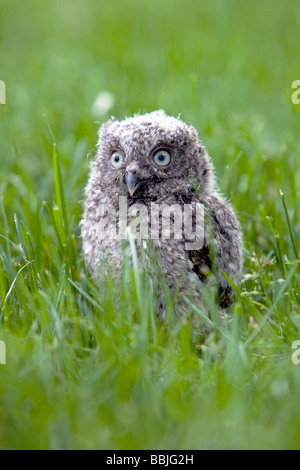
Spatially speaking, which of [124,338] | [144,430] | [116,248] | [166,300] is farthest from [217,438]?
[116,248]

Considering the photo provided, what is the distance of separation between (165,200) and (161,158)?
0.24 metres

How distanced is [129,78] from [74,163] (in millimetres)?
2313

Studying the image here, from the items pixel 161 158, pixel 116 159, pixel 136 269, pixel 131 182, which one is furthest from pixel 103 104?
pixel 136 269

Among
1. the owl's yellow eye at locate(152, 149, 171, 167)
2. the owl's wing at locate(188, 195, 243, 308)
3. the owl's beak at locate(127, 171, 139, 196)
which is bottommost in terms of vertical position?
the owl's wing at locate(188, 195, 243, 308)

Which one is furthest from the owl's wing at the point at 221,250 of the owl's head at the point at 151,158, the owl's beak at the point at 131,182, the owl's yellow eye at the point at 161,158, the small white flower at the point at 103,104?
the small white flower at the point at 103,104

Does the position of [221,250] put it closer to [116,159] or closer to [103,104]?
[116,159]

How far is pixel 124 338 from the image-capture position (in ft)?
9.04

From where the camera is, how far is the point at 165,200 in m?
3.33

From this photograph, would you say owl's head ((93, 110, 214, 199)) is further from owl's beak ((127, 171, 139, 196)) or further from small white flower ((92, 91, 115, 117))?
small white flower ((92, 91, 115, 117))

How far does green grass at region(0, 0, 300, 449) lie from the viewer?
233cm

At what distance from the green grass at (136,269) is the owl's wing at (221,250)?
0.60 feet

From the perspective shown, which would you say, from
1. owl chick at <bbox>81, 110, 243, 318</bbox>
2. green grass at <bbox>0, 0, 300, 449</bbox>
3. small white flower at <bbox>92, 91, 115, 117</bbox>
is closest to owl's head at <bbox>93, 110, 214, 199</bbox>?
owl chick at <bbox>81, 110, 243, 318</bbox>

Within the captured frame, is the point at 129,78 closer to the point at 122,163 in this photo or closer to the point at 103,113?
the point at 103,113

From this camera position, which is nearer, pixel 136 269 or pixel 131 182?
pixel 136 269
